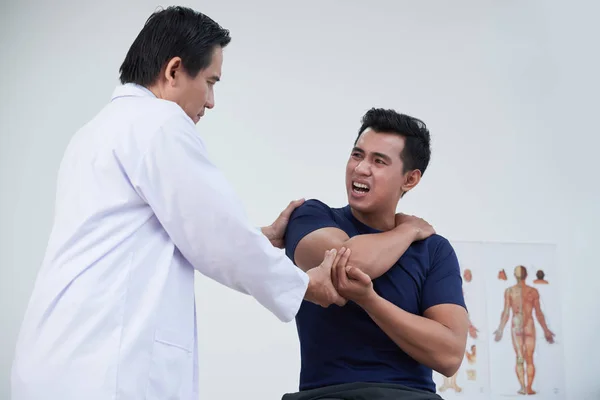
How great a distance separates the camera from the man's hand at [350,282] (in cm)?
177

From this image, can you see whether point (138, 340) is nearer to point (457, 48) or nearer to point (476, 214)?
point (476, 214)

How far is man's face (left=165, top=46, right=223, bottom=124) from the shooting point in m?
1.64

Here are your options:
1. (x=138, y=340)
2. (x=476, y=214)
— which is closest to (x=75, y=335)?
(x=138, y=340)

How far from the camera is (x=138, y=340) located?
4.53 feet

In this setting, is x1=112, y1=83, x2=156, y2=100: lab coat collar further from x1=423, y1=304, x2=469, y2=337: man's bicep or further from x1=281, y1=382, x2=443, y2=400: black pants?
x1=423, y1=304, x2=469, y2=337: man's bicep

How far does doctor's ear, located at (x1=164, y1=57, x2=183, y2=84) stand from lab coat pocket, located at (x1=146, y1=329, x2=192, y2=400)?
0.57m

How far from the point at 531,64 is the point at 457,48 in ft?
1.44

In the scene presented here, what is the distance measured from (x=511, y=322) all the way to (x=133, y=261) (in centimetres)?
278

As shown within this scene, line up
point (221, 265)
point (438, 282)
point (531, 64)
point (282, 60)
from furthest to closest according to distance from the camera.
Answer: point (531, 64) → point (282, 60) → point (438, 282) → point (221, 265)

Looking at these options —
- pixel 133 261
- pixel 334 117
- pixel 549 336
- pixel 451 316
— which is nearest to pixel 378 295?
pixel 451 316

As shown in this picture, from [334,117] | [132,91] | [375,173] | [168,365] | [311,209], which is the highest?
[334,117]

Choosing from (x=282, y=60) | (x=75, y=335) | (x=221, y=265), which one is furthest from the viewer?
(x=282, y=60)

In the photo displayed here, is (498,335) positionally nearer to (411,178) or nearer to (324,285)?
(411,178)

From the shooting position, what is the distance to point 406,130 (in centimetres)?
218
